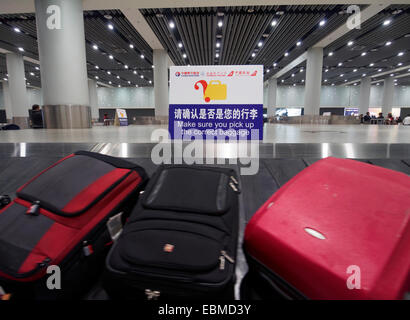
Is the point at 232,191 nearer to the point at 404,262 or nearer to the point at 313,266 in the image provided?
the point at 313,266

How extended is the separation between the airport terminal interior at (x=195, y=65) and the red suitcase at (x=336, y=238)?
0.69 ft

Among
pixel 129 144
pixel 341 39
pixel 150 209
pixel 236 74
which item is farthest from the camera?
pixel 341 39

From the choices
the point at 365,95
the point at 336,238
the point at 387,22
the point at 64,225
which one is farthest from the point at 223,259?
the point at 365,95

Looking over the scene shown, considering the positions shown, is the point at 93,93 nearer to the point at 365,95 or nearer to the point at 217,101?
the point at 217,101

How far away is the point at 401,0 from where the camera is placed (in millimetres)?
7184

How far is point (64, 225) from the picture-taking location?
3.08 feet

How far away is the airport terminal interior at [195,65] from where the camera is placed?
6.41 feet

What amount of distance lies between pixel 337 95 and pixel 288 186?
28.9 m

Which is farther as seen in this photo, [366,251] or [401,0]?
[401,0]

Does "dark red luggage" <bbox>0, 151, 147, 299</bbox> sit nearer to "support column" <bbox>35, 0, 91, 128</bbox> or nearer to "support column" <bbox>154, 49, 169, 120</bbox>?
"support column" <bbox>35, 0, 91, 128</bbox>

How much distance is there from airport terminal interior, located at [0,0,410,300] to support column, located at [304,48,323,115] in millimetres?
55

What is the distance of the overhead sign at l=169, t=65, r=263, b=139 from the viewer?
1.94m
